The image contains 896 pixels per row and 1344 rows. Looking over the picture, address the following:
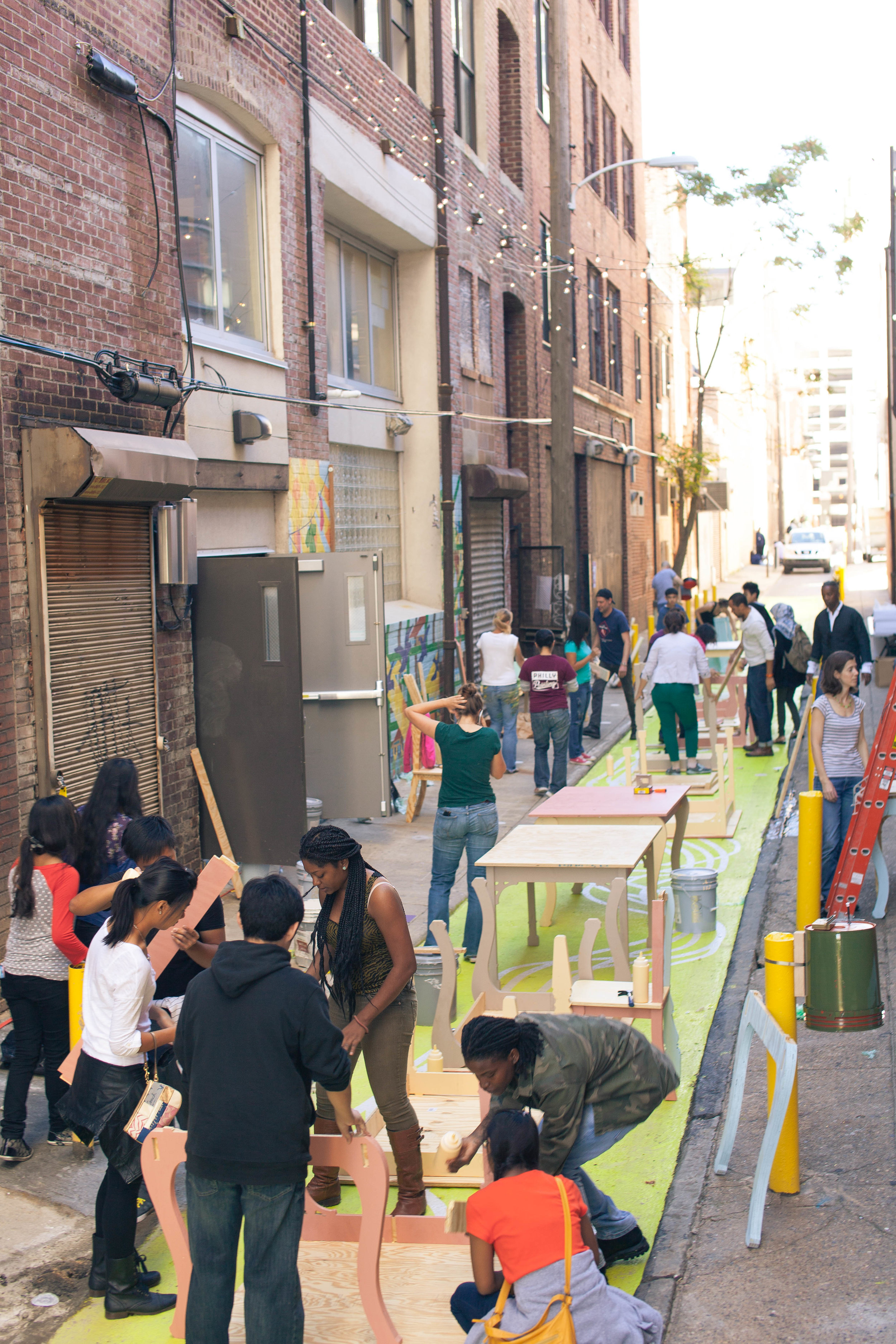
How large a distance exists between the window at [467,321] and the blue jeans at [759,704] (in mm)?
5763

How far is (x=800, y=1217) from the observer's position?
5035mm

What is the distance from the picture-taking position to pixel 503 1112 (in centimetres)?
379

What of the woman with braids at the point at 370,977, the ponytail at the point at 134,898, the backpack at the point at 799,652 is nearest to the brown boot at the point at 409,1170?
the woman with braids at the point at 370,977

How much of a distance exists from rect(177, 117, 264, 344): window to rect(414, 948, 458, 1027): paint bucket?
17.7 feet

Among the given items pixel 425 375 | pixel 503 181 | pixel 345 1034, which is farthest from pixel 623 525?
pixel 345 1034

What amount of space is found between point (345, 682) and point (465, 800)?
3.06 metres

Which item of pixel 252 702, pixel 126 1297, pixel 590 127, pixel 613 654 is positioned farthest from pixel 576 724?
pixel 590 127

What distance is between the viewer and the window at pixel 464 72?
17391mm

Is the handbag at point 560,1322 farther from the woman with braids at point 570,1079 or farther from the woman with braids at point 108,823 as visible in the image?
the woman with braids at point 108,823

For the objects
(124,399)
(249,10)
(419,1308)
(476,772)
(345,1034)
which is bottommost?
(419,1308)

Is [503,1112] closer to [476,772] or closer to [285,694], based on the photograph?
[476,772]

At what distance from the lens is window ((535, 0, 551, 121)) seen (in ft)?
69.5

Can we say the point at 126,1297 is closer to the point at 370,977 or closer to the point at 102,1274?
the point at 102,1274

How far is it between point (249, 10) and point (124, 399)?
14.6 ft
